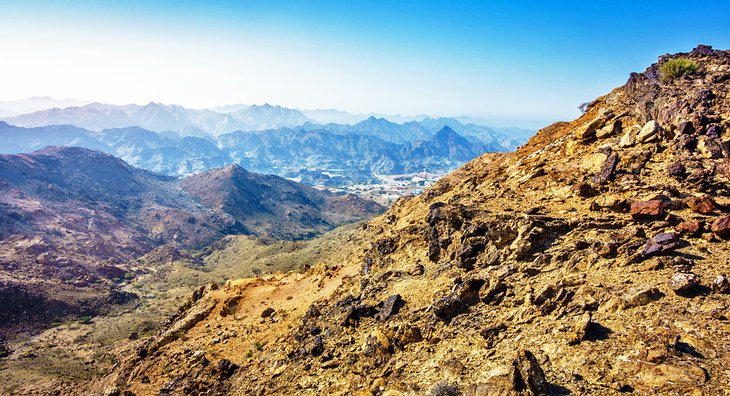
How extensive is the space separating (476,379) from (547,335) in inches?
120

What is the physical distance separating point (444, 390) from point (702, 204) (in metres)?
13.7

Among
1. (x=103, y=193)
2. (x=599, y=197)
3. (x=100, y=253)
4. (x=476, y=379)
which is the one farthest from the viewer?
(x=103, y=193)

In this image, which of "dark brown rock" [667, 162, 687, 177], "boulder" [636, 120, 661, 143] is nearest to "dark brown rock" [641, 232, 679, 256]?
"dark brown rock" [667, 162, 687, 177]

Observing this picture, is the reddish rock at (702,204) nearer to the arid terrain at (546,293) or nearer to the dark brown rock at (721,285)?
the arid terrain at (546,293)

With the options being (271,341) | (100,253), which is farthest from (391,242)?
(100,253)

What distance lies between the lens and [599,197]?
19906mm

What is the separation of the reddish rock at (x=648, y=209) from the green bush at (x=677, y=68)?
14.9 m

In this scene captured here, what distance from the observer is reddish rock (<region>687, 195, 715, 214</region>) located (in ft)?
53.6

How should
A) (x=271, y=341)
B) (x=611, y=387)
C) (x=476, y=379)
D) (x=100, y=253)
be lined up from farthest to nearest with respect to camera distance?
(x=100, y=253) < (x=271, y=341) < (x=476, y=379) < (x=611, y=387)

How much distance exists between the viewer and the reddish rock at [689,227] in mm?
15383

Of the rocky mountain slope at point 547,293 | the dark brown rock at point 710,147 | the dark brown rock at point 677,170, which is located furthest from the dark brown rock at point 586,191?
the dark brown rock at point 710,147

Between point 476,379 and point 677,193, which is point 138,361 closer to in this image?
point 476,379

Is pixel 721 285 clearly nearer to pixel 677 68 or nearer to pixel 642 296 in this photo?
pixel 642 296

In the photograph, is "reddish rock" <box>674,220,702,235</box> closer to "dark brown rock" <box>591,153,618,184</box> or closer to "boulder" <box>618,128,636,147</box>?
"dark brown rock" <box>591,153,618,184</box>
